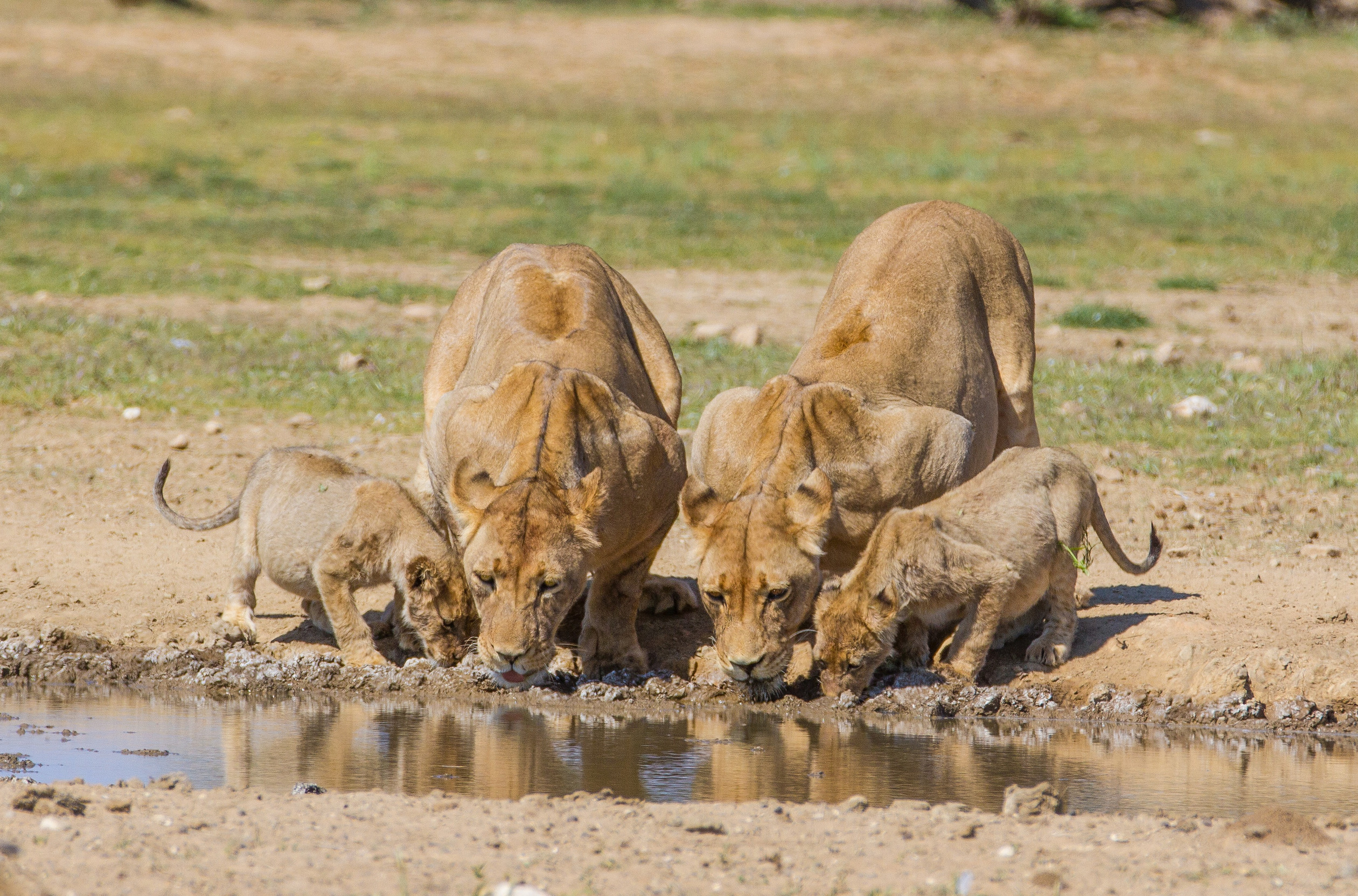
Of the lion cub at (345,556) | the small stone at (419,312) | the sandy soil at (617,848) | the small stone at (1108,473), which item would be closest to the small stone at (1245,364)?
the small stone at (1108,473)

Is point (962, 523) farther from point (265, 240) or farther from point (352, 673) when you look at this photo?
point (265, 240)

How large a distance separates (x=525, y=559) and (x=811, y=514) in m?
1.09

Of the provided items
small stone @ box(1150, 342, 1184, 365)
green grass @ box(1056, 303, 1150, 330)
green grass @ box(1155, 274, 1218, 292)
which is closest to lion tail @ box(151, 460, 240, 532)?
small stone @ box(1150, 342, 1184, 365)

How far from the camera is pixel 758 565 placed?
21.6 feet

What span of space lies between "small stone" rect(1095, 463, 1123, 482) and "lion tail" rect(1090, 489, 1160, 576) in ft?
8.15

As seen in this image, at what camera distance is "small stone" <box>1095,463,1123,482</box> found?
10453mm

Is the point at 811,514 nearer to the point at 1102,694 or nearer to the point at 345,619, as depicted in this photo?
the point at 1102,694

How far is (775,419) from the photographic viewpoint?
7.24 metres

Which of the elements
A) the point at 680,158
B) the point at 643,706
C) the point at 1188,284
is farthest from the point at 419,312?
the point at 680,158

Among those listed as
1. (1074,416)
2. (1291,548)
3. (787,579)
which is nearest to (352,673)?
(787,579)

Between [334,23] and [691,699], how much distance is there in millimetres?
29891

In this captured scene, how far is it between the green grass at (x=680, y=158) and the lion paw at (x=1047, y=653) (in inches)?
370

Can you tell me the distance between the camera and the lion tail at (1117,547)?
775 cm

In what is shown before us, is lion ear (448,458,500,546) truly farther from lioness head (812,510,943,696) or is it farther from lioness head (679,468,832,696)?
lioness head (812,510,943,696)
